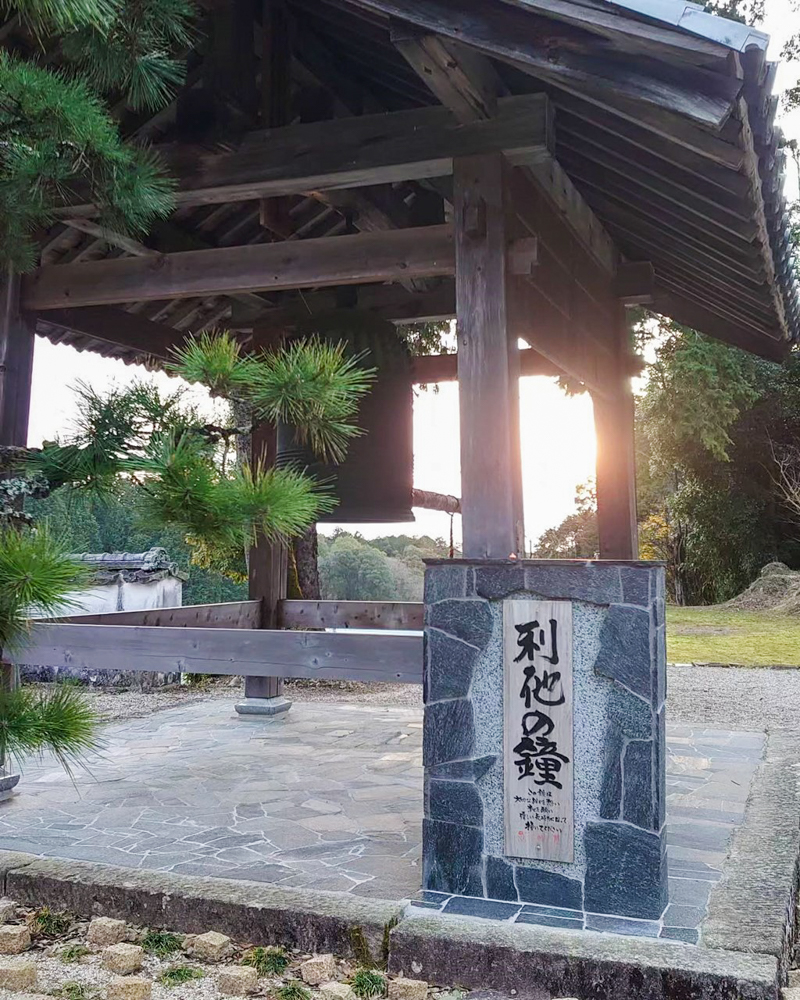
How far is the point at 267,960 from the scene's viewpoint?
283cm

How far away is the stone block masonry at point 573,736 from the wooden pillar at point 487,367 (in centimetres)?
29

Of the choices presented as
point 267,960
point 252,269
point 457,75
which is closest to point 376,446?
point 252,269

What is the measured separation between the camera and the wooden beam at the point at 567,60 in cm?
269

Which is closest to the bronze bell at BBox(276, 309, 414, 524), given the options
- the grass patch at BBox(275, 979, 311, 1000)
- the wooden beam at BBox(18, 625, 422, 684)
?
the wooden beam at BBox(18, 625, 422, 684)

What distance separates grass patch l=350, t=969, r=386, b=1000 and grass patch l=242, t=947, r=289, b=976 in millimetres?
250

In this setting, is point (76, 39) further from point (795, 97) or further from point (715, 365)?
point (795, 97)

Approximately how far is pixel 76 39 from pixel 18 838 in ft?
10.8

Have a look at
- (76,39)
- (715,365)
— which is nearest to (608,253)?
(76,39)

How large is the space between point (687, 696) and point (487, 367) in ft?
21.6

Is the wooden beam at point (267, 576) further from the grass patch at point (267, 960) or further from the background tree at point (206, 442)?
the background tree at point (206, 442)

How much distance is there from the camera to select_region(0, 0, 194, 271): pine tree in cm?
201

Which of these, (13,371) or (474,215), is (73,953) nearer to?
(13,371)

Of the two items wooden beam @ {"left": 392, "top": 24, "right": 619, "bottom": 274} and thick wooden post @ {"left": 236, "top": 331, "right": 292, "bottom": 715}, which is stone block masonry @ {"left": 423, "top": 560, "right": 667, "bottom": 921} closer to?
wooden beam @ {"left": 392, "top": 24, "right": 619, "bottom": 274}

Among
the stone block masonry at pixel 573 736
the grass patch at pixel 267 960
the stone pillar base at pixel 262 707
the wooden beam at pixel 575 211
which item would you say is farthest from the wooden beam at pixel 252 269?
the stone pillar base at pixel 262 707
